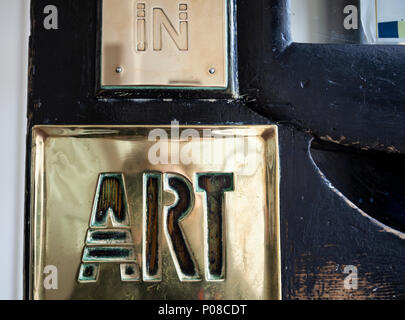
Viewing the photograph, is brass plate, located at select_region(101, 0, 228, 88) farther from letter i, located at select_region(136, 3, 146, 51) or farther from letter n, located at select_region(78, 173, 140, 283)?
letter n, located at select_region(78, 173, 140, 283)

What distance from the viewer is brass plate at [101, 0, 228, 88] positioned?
516mm

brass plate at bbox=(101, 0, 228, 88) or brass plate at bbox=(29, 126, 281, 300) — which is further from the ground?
brass plate at bbox=(101, 0, 228, 88)

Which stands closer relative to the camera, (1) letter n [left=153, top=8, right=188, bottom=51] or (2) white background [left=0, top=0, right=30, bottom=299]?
(1) letter n [left=153, top=8, right=188, bottom=51]

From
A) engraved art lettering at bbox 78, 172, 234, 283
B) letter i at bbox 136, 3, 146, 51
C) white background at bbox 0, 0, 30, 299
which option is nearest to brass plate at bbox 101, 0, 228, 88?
letter i at bbox 136, 3, 146, 51

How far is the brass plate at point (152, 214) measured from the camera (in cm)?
51

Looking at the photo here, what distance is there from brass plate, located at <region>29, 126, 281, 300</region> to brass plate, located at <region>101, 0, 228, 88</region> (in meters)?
0.07

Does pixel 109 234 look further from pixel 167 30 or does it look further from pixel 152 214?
pixel 167 30

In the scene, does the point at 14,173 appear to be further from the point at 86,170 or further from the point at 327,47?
the point at 327,47

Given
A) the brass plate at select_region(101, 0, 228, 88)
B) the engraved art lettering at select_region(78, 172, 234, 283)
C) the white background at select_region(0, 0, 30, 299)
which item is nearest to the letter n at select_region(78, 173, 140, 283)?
the engraved art lettering at select_region(78, 172, 234, 283)

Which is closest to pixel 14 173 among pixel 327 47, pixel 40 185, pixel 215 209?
pixel 40 185

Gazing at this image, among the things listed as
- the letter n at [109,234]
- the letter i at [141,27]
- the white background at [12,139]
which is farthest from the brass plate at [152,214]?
the white background at [12,139]

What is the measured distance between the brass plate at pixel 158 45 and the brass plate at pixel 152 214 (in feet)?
0.23

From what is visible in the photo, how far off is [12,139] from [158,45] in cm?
103

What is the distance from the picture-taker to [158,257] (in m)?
0.51
